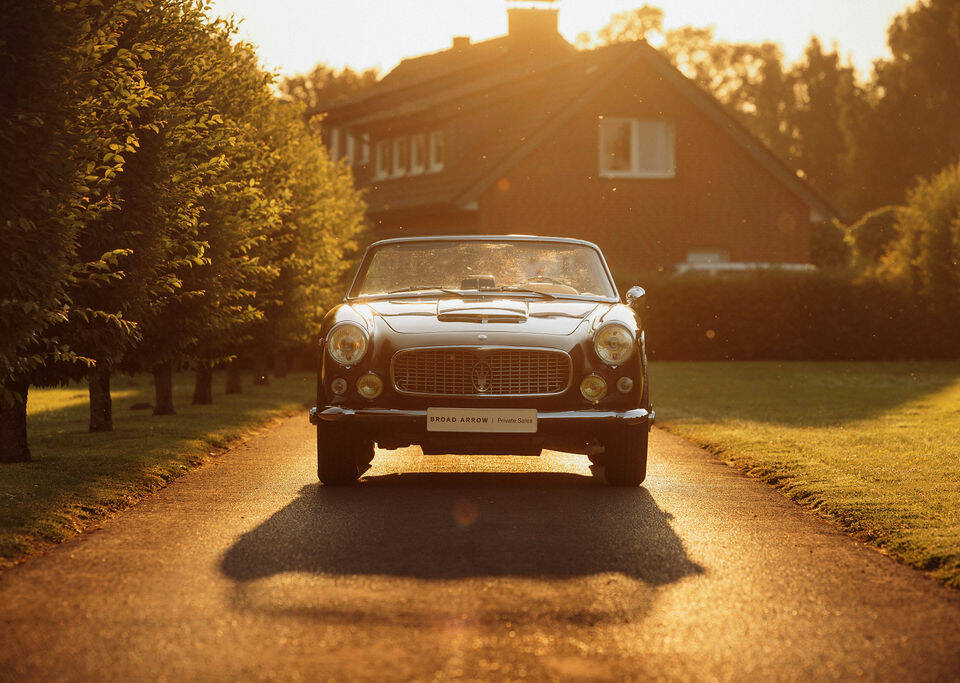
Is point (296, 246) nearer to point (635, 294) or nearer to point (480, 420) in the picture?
point (635, 294)

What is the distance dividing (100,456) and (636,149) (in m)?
25.9

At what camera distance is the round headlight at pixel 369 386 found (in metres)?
9.16

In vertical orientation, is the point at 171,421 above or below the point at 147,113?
below

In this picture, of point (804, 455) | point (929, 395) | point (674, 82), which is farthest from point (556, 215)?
point (804, 455)

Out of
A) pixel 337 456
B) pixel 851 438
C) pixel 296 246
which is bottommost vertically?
pixel 851 438

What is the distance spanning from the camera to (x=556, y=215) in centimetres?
3475

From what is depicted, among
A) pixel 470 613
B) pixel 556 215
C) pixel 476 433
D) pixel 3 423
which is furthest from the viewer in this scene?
pixel 556 215

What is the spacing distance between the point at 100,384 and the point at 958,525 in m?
9.76

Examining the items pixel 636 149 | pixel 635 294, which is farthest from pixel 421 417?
pixel 636 149

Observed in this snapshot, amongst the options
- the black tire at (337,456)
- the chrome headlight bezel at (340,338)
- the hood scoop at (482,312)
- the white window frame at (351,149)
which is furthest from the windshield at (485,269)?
the white window frame at (351,149)

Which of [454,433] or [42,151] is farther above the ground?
[42,151]

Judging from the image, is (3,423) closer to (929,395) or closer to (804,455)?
(804,455)

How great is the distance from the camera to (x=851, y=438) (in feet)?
43.5

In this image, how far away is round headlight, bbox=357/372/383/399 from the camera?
30.0ft
